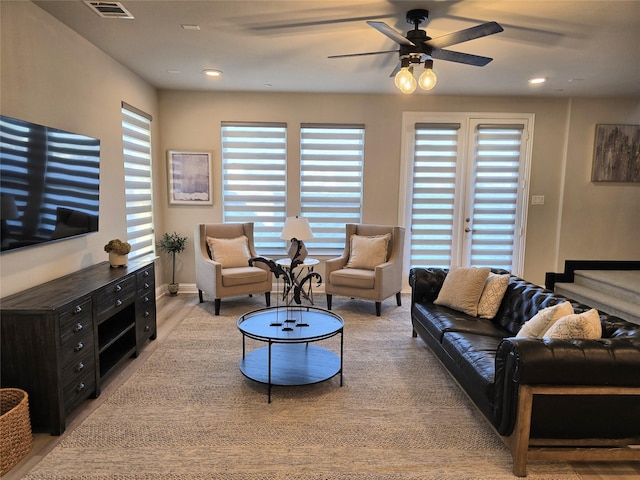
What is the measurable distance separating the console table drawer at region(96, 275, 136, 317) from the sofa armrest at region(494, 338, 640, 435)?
2.55 meters

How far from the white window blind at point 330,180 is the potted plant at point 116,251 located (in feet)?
8.57

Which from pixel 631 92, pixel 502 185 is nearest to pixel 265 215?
pixel 502 185

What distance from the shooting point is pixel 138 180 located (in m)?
4.64

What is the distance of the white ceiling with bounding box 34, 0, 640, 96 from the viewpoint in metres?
2.79

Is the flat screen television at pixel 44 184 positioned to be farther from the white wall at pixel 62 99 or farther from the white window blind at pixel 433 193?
the white window blind at pixel 433 193

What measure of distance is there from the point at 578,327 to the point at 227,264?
366 centimetres

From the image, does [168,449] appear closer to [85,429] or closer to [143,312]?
[85,429]

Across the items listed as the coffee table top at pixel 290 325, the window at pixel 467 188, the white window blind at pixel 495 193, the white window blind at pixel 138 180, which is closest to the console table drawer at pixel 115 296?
the coffee table top at pixel 290 325

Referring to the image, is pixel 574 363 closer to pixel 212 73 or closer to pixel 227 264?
pixel 227 264

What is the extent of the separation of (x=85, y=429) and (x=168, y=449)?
572 millimetres

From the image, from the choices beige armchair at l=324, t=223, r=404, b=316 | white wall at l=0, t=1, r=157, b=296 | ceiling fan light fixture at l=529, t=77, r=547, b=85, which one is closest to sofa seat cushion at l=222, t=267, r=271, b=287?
beige armchair at l=324, t=223, r=404, b=316

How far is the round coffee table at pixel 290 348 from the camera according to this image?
282 cm

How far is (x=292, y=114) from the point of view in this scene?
17.7 feet

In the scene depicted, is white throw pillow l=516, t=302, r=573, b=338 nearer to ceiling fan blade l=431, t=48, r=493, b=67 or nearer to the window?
ceiling fan blade l=431, t=48, r=493, b=67
